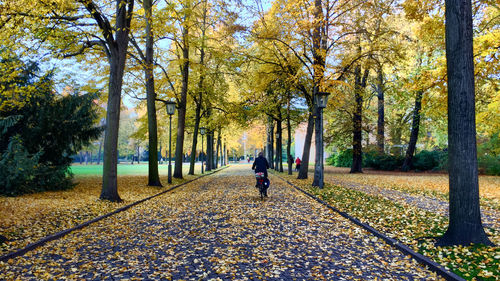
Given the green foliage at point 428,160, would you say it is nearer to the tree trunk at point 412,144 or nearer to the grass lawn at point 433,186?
the tree trunk at point 412,144

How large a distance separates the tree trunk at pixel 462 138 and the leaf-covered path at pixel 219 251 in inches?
48.7

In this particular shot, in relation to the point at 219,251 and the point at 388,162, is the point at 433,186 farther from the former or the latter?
the point at 388,162

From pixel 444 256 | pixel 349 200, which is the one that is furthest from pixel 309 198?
pixel 444 256

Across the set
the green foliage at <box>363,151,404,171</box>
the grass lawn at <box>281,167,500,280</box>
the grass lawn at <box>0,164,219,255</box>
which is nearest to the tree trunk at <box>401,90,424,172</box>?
the green foliage at <box>363,151,404,171</box>

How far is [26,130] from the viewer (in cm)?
1371

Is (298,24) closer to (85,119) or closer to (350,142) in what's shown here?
(85,119)

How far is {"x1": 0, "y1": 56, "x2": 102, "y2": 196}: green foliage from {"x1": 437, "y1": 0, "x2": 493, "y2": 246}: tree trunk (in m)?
12.0

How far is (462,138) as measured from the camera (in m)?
5.62

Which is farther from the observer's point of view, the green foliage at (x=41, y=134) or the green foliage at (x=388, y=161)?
the green foliage at (x=388, y=161)

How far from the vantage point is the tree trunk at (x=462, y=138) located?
18.4ft

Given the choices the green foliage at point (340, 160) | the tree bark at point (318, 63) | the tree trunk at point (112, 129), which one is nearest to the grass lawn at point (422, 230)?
the tree bark at point (318, 63)

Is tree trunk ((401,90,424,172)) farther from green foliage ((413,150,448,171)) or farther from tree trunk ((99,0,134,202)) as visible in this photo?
tree trunk ((99,0,134,202))

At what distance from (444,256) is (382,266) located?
43.4 inches

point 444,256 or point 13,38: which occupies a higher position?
point 13,38
